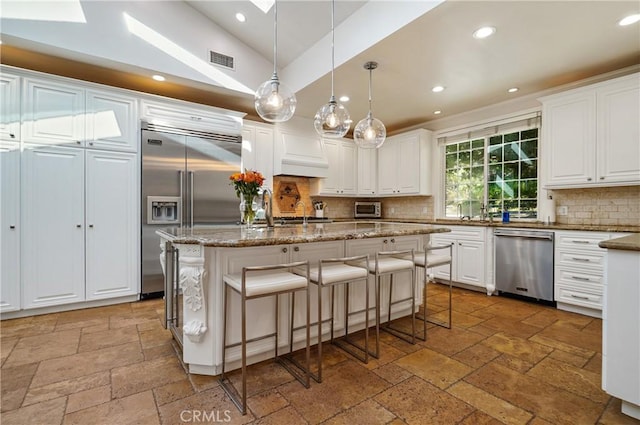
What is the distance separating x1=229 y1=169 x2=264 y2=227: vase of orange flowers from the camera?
247cm

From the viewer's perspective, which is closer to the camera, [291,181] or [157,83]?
[157,83]

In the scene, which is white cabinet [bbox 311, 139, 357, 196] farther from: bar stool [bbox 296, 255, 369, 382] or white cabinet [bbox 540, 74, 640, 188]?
bar stool [bbox 296, 255, 369, 382]

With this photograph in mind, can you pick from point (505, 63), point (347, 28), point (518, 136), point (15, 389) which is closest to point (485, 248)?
point (518, 136)

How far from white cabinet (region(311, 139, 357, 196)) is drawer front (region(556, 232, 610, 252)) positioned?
3.28 metres

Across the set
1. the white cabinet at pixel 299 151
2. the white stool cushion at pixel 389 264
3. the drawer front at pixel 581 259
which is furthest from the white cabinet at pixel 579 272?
the white cabinet at pixel 299 151

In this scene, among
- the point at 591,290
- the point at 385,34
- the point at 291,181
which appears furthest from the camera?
the point at 291,181

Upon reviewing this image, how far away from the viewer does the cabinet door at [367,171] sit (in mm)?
5754

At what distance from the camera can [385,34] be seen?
2.65 metres

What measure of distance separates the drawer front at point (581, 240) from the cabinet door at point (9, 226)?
5648mm

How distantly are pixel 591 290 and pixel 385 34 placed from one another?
10.8 feet

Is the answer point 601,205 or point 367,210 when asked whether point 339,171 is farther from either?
point 601,205

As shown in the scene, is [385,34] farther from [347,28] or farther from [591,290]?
[591,290]

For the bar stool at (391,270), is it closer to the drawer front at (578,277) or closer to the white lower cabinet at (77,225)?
the drawer front at (578,277)

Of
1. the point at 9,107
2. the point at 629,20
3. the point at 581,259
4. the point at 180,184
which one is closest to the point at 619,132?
the point at 629,20
